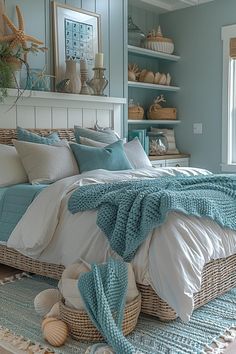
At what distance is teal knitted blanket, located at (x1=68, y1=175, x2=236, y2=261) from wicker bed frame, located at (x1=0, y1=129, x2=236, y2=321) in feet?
0.74

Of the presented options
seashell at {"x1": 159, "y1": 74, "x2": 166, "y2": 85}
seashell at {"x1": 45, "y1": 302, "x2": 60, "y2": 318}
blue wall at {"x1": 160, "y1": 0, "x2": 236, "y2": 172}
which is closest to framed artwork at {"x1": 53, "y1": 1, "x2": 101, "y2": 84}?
seashell at {"x1": 159, "y1": 74, "x2": 166, "y2": 85}

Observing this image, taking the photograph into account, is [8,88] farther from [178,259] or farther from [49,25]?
[178,259]

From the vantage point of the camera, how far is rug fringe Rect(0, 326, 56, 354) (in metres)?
2.02

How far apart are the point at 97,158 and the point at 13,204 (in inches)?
30.0

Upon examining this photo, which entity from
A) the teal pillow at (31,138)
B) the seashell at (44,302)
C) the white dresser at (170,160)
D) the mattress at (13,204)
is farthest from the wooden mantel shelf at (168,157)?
the seashell at (44,302)

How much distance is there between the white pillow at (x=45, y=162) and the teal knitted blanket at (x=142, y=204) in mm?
654

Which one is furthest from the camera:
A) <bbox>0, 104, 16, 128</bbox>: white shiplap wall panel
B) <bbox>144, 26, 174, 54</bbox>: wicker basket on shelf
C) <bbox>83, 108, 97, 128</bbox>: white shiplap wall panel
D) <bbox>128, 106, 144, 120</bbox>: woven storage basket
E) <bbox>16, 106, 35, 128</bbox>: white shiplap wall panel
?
<bbox>144, 26, 174, 54</bbox>: wicker basket on shelf

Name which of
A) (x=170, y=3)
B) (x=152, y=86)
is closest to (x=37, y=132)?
(x=152, y=86)

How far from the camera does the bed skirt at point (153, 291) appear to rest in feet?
7.36

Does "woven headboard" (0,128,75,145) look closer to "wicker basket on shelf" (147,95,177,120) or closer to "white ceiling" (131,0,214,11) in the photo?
"wicker basket on shelf" (147,95,177,120)

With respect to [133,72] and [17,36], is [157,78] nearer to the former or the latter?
[133,72]

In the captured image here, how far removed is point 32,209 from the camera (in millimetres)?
2732

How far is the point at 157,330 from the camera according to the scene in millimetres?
2199

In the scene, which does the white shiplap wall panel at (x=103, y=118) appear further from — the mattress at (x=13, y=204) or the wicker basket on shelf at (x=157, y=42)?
the mattress at (x=13, y=204)
